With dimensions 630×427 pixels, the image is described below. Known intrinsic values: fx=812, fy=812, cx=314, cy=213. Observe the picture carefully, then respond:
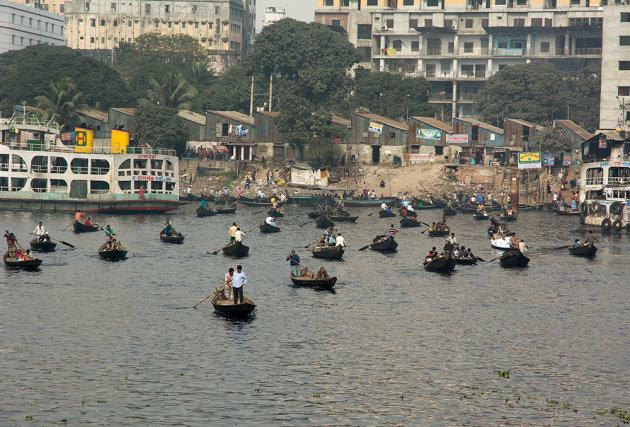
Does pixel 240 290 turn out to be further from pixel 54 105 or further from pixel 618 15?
pixel 618 15

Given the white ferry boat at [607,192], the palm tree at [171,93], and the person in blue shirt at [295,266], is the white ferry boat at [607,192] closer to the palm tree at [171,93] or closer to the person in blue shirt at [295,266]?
the person in blue shirt at [295,266]

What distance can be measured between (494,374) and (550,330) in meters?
9.24

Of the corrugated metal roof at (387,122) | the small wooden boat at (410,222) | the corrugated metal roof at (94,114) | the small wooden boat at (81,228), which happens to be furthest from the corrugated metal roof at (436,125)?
the small wooden boat at (81,228)

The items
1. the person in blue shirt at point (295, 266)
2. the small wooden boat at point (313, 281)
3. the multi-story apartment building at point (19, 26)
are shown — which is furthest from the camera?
the multi-story apartment building at point (19, 26)

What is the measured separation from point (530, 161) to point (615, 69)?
2493 cm

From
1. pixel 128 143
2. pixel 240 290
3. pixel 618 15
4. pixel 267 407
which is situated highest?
pixel 618 15

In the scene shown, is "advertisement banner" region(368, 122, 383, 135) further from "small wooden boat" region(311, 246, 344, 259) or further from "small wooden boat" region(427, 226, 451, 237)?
"small wooden boat" region(311, 246, 344, 259)

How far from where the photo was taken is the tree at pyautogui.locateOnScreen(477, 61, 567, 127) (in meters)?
135

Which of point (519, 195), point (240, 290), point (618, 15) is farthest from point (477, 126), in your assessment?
point (240, 290)

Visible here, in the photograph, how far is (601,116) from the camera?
4919 inches

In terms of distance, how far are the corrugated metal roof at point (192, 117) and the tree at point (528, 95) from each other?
48351 mm

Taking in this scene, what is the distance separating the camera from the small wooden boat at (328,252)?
61119mm

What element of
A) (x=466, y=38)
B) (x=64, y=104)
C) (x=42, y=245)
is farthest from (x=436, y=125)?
(x=42, y=245)

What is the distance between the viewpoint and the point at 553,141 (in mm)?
118688
